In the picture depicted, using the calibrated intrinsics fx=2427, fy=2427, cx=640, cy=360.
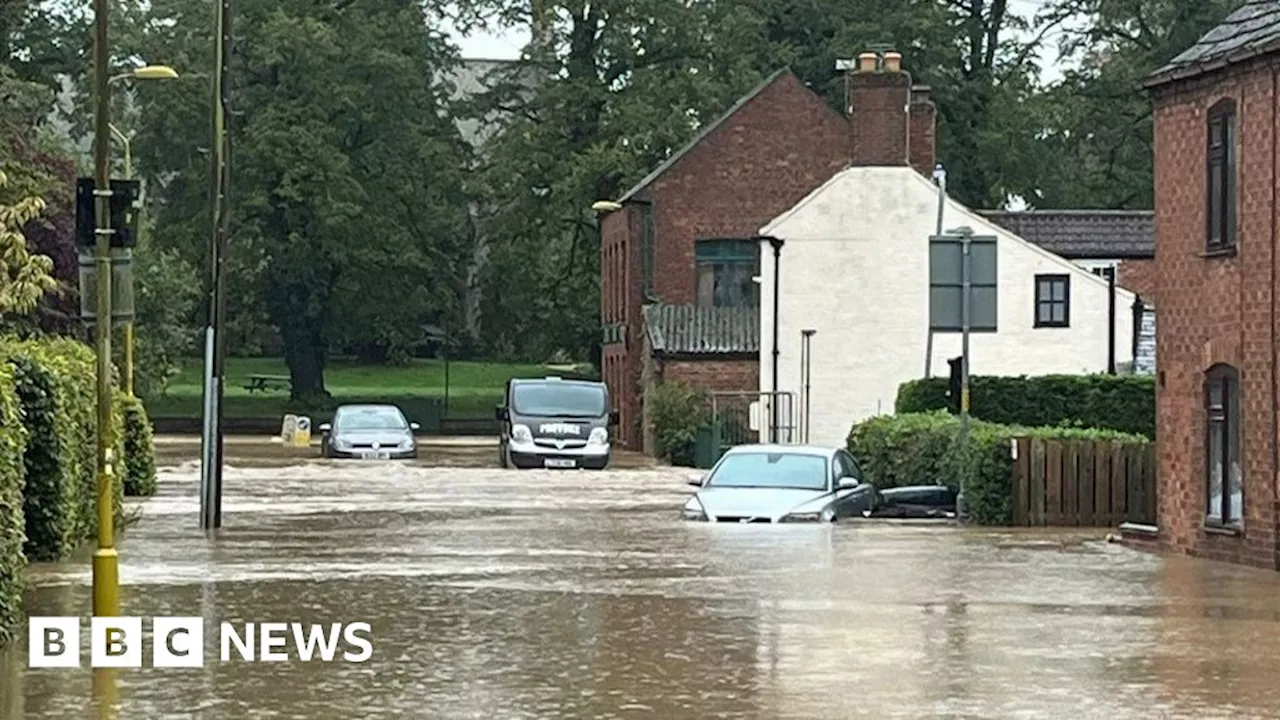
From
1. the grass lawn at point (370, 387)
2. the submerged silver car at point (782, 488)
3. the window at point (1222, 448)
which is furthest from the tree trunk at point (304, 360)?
the window at point (1222, 448)

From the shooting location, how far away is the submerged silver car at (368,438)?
58750mm

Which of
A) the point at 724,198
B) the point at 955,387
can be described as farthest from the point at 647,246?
the point at 955,387

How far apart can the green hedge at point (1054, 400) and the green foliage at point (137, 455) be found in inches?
596

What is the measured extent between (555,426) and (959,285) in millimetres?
23412

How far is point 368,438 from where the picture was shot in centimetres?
5900

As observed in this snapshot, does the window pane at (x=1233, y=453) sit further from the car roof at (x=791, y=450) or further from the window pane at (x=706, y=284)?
the window pane at (x=706, y=284)

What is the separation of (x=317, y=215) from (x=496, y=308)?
34.2ft

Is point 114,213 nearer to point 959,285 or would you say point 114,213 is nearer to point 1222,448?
point 1222,448

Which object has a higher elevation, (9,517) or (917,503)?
(9,517)

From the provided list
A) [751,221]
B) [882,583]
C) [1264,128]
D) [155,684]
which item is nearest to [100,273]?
[155,684]

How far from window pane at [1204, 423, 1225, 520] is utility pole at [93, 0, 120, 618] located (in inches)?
538

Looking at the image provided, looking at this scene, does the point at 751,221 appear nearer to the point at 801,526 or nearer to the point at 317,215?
the point at 317,215

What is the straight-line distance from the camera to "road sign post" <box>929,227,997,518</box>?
32312mm

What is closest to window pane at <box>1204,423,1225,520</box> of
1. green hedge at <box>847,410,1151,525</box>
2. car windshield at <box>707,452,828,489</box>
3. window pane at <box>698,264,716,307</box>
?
green hedge at <box>847,410,1151,525</box>
